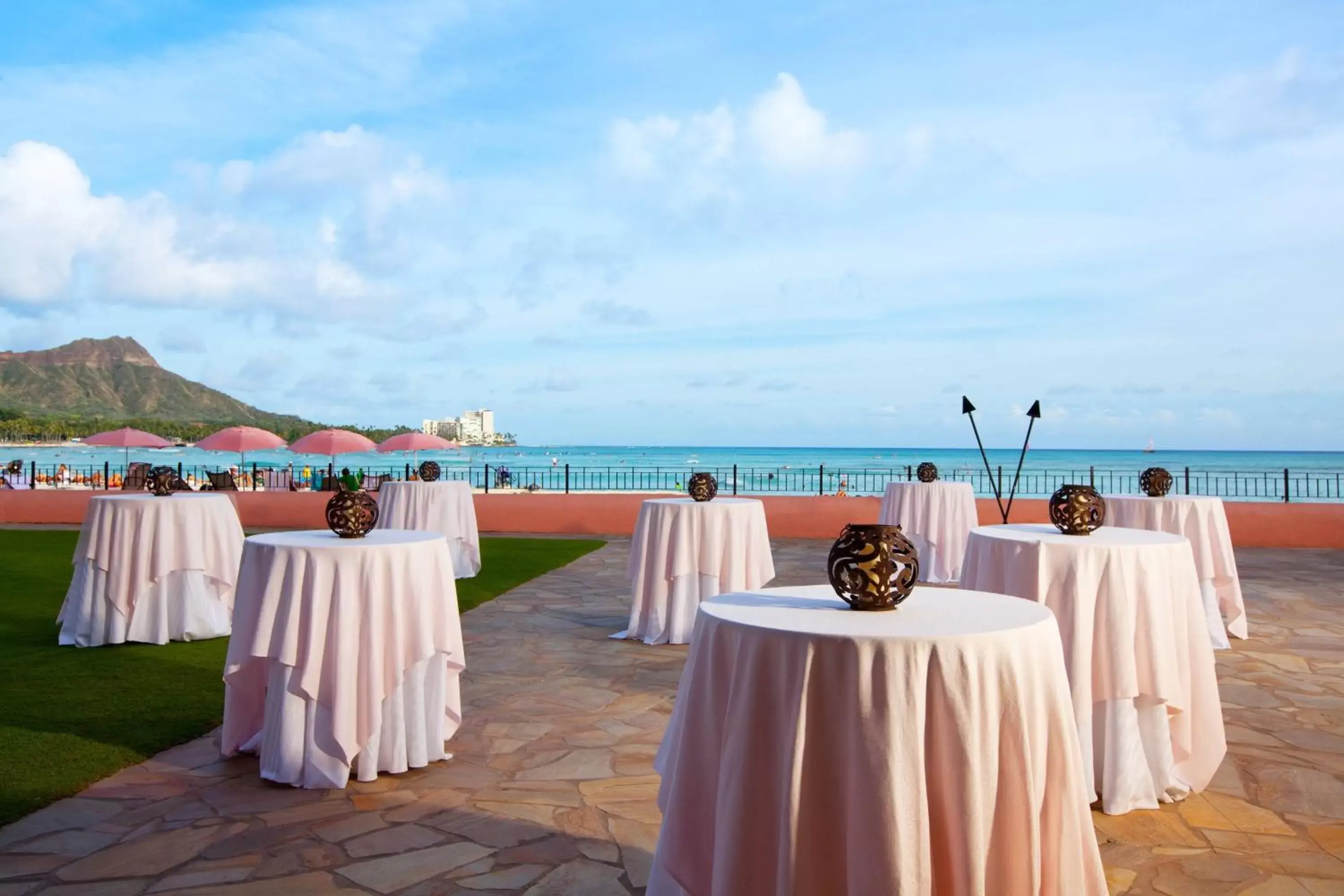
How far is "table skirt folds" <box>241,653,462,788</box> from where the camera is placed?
3.81 m

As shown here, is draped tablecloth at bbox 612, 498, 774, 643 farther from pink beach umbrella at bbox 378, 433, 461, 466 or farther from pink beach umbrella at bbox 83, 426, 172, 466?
pink beach umbrella at bbox 83, 426, 172, 466

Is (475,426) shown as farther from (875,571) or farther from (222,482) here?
(875,571)

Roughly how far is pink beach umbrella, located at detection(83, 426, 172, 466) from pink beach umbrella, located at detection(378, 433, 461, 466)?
5045mm

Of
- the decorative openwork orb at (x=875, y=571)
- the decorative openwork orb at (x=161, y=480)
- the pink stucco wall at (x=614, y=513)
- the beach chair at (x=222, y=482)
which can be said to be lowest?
the pink stucco wall at (x=614, y=513)

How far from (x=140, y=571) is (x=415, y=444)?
1505 cm

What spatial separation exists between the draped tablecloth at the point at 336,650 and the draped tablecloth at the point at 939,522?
6917mm

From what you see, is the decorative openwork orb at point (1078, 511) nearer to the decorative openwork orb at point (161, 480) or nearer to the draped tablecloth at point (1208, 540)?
the draped tablecloth at point (1208, 540)

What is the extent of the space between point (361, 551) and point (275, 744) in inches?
33.1

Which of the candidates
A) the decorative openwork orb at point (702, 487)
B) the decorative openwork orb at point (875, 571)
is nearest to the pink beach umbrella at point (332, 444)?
the decorative openwork orb at point (702, 487)

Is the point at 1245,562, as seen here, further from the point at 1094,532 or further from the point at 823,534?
the point at 1094,532

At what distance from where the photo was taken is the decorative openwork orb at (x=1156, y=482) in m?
7.50

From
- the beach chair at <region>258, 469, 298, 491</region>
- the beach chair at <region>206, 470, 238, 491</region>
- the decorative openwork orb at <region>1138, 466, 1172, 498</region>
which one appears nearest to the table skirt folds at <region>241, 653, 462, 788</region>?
the decorative openwork orb at <region>1138, 466, 1172, 498</region>

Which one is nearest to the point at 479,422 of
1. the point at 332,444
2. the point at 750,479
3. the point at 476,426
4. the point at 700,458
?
the point at 476,426

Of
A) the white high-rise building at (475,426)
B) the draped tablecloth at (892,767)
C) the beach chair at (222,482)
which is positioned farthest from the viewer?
the white high-rise building at (475,426)
